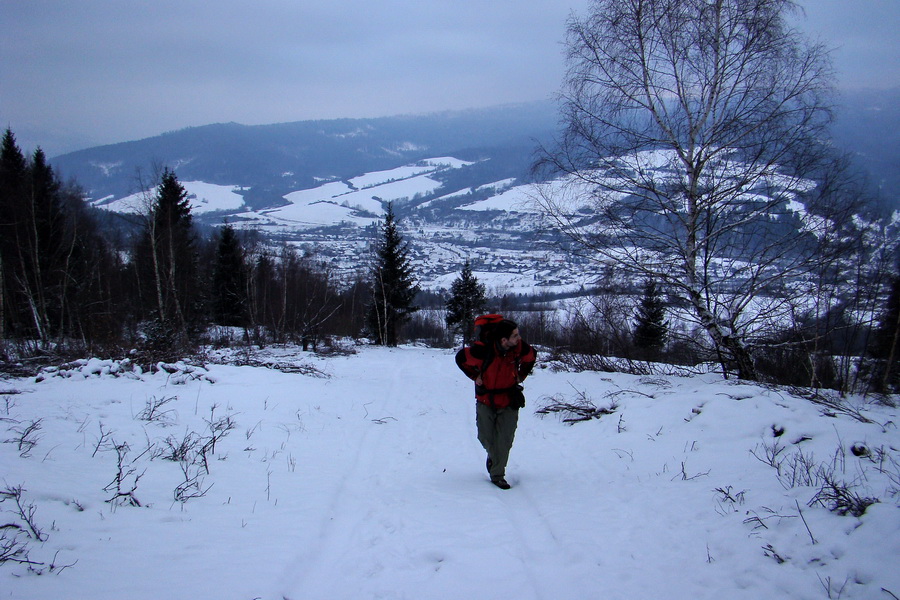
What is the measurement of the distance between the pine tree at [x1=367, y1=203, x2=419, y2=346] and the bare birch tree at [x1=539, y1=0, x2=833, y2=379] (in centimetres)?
2339

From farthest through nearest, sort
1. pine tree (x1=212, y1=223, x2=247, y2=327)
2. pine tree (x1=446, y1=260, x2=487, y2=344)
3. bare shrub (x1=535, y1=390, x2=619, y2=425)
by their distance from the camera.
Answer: pine tree (x1=446, y1=260, x2=487, y2=344)
pine tree (x1=212, y1=223, x2=247, y2=327)
bare shrub (x1=535, y1=390, x2=619, y2=425)

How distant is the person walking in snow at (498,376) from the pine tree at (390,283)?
1058 inches

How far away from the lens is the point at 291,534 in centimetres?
358

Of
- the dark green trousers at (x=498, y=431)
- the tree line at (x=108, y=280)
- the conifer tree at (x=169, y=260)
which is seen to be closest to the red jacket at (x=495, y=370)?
the dark green trousers at (x=498, y=431)

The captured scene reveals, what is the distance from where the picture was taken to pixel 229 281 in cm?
3127

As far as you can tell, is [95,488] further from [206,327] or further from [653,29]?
[206,327]

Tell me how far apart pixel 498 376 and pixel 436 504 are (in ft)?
4.92

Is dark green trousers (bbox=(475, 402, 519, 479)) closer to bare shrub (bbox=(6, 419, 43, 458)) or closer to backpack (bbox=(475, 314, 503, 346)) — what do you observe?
backpack (bbox=(475, 314, 503, 346))

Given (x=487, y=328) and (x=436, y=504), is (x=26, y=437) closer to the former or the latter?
(x=436, y=504)

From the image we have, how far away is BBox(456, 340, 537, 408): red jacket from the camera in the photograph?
4.79 m

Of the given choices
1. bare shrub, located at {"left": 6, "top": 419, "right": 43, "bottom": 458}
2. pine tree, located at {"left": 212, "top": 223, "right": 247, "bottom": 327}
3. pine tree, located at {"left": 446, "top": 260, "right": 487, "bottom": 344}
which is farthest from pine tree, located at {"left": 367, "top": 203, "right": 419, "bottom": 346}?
bare shrub, located at {"left": 6, "top": 419, "right": 43, "bottom": 458}

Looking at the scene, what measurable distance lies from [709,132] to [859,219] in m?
3.07

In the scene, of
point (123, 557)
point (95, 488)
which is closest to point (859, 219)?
point (123, 557)

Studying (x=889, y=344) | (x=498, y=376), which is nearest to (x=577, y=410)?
(x=498, y=376)
